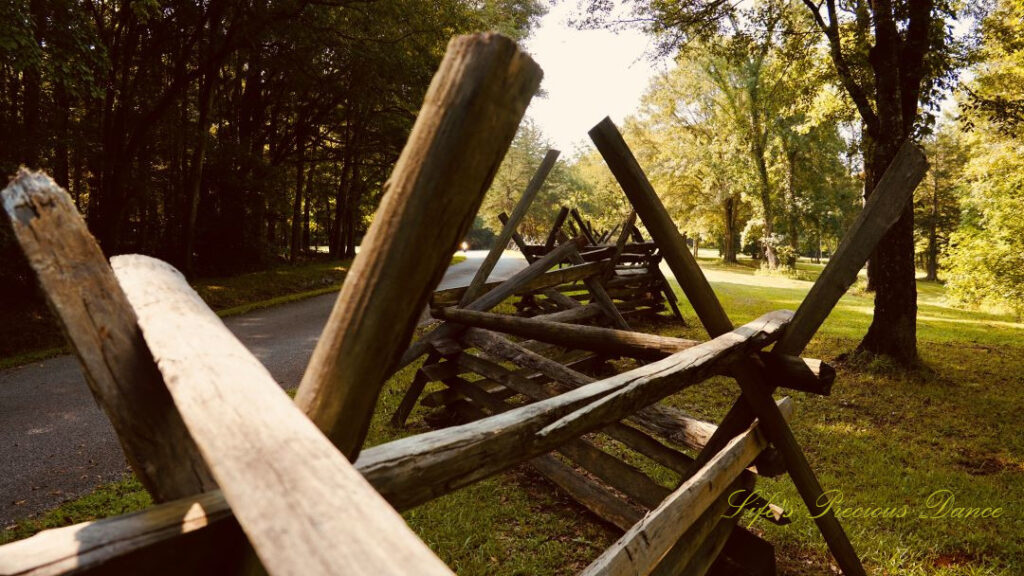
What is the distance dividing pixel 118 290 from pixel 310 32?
42.1 ft

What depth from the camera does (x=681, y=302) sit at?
13719 millimetres

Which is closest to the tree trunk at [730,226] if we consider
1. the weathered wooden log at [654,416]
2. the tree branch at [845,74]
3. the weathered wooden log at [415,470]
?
the tree branch at [845,74]

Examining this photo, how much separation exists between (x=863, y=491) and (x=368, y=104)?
16.6 m

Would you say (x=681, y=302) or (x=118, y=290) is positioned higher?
(x=118, y=290)

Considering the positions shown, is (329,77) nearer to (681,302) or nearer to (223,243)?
(223,243)

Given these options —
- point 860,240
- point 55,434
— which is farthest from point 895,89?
point 55,434

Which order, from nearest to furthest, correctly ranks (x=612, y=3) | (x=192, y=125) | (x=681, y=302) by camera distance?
(x=612, y=3)
(x=192, y=125)
(x=681, y=302)

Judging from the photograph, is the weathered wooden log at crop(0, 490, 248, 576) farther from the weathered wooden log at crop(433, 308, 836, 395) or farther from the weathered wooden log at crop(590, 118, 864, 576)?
the weathered wooden log at crop(433, 308, 836, 395)

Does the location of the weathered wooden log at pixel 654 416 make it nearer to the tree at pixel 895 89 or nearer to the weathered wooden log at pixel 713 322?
the weathered wooden log at pixel 713 322

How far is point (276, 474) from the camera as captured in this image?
2.40 ft

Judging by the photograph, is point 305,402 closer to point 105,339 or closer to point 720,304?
point 105,339

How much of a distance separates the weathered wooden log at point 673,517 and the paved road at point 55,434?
13.7 feet

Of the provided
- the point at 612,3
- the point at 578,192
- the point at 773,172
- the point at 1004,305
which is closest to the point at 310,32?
the point at 612,3

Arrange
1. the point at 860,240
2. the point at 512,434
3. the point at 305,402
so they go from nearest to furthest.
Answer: the point at 305,402, the point at 512,434, the point at 860,240
